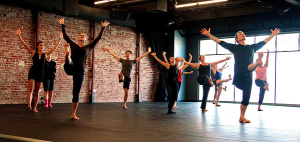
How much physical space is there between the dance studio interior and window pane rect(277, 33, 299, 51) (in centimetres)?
4

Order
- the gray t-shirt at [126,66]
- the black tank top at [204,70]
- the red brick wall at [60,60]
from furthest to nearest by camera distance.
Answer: the red brick wall at [60,60] < the gray t-shirt at [126,66] < the black tank top at [204,70]

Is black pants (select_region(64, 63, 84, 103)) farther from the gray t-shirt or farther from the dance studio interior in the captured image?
the gray t-shirt

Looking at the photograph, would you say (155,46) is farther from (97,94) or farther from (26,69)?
(26,69)

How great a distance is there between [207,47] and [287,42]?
3596 mm

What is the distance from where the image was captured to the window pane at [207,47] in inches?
570

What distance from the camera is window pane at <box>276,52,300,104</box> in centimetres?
1254

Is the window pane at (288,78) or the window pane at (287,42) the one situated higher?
the window pane at (287,42)

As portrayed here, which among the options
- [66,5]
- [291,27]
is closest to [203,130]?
[66,5]

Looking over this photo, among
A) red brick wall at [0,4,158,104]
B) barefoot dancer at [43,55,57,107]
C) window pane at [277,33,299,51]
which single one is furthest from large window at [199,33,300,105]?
barefoot dancer at [43,55,57,107]

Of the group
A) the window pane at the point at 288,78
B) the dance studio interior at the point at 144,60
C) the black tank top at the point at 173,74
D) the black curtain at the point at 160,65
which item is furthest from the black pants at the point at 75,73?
the window pane at the point at 288,78

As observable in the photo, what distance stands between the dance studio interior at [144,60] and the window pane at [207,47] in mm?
48

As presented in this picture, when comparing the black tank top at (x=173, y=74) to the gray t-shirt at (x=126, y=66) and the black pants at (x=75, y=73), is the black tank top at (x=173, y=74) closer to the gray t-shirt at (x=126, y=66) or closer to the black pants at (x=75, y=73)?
the gray t-shirt at (x=126, y=66)

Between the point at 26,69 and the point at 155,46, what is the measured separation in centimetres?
610

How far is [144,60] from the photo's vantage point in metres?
14.1
